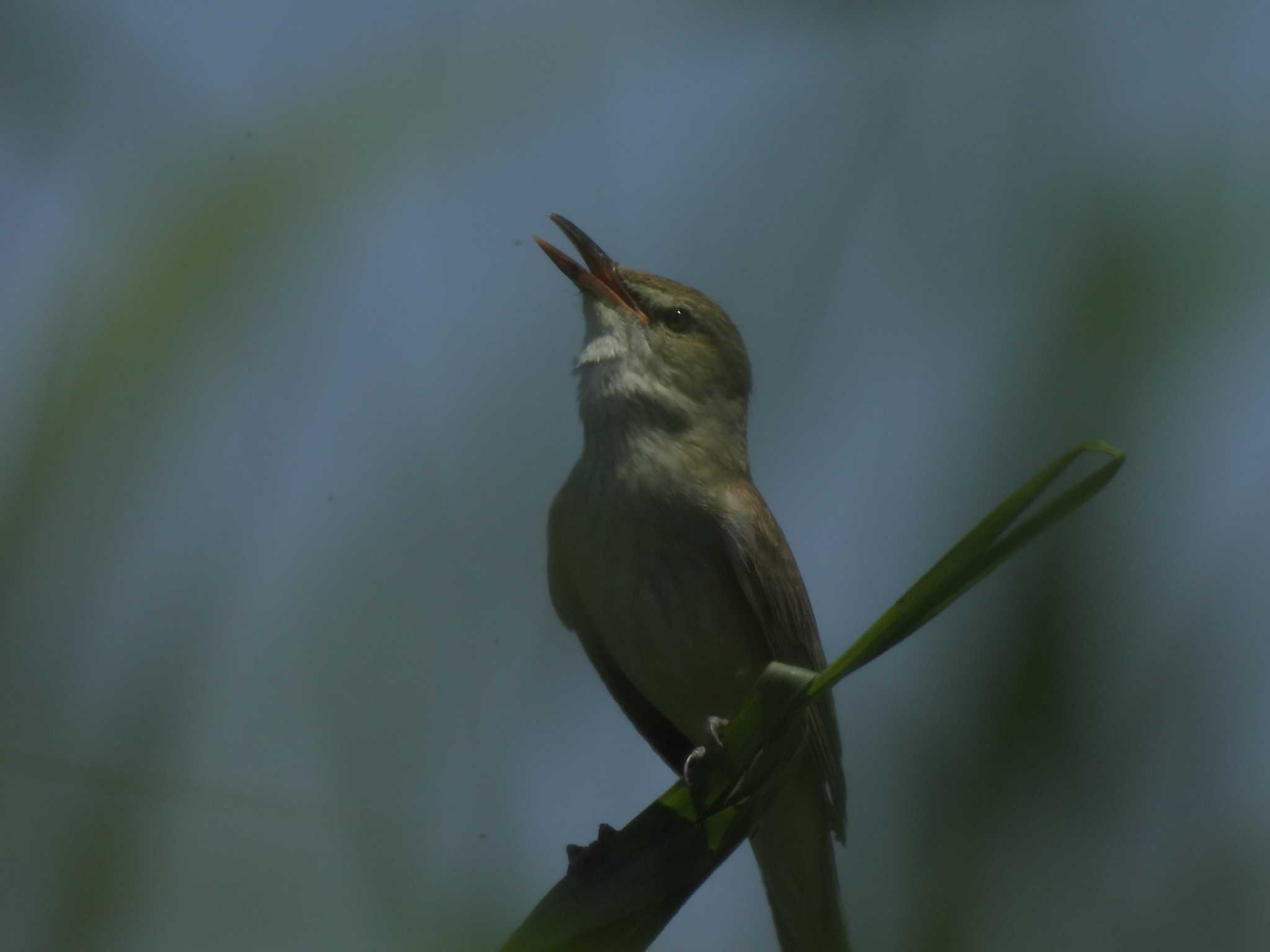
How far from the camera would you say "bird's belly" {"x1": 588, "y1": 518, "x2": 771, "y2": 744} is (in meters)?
3.79

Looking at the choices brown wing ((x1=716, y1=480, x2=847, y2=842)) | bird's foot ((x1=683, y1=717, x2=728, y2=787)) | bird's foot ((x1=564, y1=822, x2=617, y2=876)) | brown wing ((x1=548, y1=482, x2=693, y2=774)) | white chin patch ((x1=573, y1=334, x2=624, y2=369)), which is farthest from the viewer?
white chin patch ((x1=573, y1=334, x2=624, y2=369))

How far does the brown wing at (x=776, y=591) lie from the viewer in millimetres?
3703

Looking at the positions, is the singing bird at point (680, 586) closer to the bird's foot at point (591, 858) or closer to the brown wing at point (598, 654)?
the brown wing at point (598, 654)

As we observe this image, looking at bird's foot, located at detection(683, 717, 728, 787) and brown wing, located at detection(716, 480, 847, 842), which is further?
brown wing, located at detection(716, 480, 847, 842)

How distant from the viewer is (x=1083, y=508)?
2.91 feet

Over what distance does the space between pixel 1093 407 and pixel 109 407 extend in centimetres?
70

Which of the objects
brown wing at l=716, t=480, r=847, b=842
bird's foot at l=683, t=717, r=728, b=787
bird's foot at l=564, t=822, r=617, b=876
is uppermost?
brown wing at l=716, t=480, r=847, b=842

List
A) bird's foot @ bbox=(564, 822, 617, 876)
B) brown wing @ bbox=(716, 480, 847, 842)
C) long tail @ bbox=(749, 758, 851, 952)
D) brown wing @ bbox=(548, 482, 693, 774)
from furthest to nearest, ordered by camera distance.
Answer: brown wing @ bbox=(548, 482, 693, 774) < brown wing @ bbox=(716, 480, 847, 842) < long tail @ bbox=(749, 758, 851, 952) < bird's foot @ bbox=(564, 822, 617, 876)

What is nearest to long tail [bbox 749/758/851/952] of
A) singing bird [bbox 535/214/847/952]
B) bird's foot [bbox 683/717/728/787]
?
singing bird [bbox 535/214/847/952]

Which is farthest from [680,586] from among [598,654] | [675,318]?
[675,318]

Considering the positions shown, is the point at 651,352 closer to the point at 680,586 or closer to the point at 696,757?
the point at 680,586

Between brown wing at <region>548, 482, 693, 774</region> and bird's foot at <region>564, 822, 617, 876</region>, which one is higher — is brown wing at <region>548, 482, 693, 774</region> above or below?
above

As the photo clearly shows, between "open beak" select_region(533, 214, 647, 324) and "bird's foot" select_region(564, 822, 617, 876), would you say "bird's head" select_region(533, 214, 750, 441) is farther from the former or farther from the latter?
"bird's foot" select_region(564, 822, 617, 876)

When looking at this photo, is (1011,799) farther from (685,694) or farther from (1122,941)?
(685,694)
